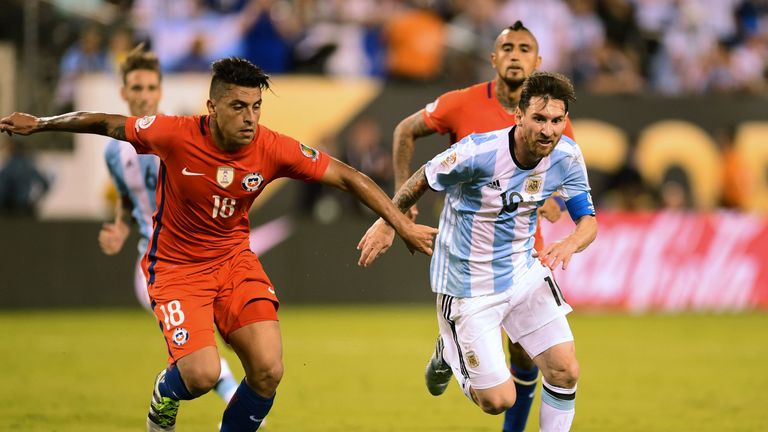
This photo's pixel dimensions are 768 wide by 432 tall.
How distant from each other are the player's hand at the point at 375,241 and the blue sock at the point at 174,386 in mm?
1176

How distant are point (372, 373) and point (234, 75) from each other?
5441 millimetres

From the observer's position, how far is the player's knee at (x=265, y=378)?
649 cm


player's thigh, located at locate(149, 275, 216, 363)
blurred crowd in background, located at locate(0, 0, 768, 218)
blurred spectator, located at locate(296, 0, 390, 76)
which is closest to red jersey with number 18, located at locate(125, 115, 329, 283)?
player's thigh, located at locate(149, 275, 216, 363)

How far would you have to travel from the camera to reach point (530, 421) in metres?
8.68

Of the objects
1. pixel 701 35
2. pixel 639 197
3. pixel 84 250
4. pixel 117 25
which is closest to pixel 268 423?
pixel 84 250

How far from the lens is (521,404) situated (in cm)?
757

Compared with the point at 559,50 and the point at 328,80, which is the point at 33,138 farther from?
the point at 559,50

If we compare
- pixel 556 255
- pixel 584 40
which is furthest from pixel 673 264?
pixel 556 255

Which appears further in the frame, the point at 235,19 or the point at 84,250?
the point at 235,19

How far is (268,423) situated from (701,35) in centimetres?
1426

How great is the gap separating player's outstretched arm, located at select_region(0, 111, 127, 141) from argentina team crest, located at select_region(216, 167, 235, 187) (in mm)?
557

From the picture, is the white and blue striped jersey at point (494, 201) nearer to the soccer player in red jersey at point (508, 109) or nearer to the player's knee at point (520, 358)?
the soccer player in red jersey at point (508, 109)

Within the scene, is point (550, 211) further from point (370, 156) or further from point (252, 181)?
point (370, 156)

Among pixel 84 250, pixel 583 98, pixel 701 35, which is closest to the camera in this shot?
pixel 84 250
